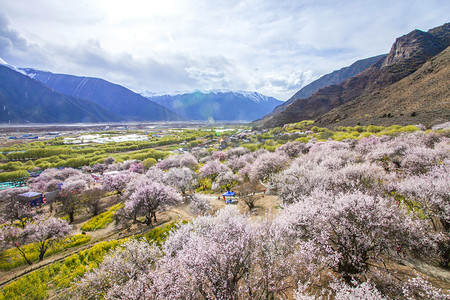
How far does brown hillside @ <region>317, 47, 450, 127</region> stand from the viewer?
5306 cm

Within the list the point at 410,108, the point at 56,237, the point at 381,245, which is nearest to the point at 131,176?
the point at 56,237

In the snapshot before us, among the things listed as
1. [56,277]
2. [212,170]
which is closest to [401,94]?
[212,170]

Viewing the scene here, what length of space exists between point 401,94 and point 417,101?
1386 centimetres

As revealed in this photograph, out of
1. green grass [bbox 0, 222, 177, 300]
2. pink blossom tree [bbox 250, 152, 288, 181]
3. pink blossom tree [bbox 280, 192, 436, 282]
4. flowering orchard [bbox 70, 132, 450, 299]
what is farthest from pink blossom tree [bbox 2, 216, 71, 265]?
pink blossom tree [bbox 250, 152, 288, 181]

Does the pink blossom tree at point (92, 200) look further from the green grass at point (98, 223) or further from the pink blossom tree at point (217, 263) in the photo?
the pink blossom tree at point (217, 263)

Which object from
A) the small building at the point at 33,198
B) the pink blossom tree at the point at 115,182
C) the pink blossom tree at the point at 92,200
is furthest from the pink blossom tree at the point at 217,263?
the small building at the point at 33,198

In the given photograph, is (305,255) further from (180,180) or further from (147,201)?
(180,180)

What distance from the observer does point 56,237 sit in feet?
68.1

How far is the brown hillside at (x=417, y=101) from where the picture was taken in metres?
53.1

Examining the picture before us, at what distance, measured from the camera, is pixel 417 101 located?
207 feet

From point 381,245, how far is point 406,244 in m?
1.89

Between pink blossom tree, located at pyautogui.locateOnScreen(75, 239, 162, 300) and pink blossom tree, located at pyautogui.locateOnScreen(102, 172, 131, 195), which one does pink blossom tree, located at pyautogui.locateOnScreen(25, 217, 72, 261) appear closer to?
pink blossom tree, located at pyautogui.locateOnScreen(75, 239, 162, 300)

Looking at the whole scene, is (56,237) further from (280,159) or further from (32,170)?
(32,170)

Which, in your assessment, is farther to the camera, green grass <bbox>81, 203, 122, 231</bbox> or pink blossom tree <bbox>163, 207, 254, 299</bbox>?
green grass <bbox>81, 203, 122, 231</bbox>
